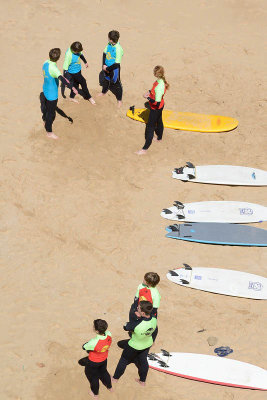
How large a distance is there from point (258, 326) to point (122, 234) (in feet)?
10.5

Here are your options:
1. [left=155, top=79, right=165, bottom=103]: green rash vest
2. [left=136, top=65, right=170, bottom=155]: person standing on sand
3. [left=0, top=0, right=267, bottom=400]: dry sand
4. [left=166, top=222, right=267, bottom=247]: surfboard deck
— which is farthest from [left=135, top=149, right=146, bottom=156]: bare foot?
[left=166, top=222, right=267, bottom=247]: surfboard deck

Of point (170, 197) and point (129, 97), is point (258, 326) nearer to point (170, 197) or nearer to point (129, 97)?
point (170, 197)

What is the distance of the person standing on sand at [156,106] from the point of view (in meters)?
11.2

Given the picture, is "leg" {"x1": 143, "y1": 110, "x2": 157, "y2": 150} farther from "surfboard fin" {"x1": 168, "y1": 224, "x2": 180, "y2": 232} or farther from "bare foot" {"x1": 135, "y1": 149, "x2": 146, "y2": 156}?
"surfboard fin" {"x1": 168, "y1": 224, "x2": 180, "y2": 232}

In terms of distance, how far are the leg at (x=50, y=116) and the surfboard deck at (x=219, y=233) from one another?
145 inches

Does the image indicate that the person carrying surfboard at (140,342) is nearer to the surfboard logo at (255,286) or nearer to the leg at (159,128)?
the surfboard logo at (255,286)

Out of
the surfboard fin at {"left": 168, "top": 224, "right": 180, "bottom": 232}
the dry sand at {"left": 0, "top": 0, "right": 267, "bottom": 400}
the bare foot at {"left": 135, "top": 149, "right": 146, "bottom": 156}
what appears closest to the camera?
the dry sand at {"left": 0, "top": 0, "right": 267, "bottom": 400}

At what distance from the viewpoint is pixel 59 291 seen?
32.4ft

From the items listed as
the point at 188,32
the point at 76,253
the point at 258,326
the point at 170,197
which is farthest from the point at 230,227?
the point at 188,32

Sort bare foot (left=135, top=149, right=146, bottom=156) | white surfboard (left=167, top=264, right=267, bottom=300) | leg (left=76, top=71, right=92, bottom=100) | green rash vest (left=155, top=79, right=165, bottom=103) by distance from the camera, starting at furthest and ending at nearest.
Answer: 1. leg (left=76, top=71, right=92, bottom=100)
2. bare foot (left=135, top=149, right=146, bottom=156)
3. green rash vest (left=155, top=79, right=165, bottom=103)
4. white surfboard (left=167, top=264, right=267, bottom=300)

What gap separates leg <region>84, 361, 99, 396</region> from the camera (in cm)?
809

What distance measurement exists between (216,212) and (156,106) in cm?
266

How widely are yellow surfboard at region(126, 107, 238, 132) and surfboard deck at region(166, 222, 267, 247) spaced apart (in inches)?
115

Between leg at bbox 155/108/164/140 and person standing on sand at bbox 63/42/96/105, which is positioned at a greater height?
person standing on sand at bbox 63/42/96/105
